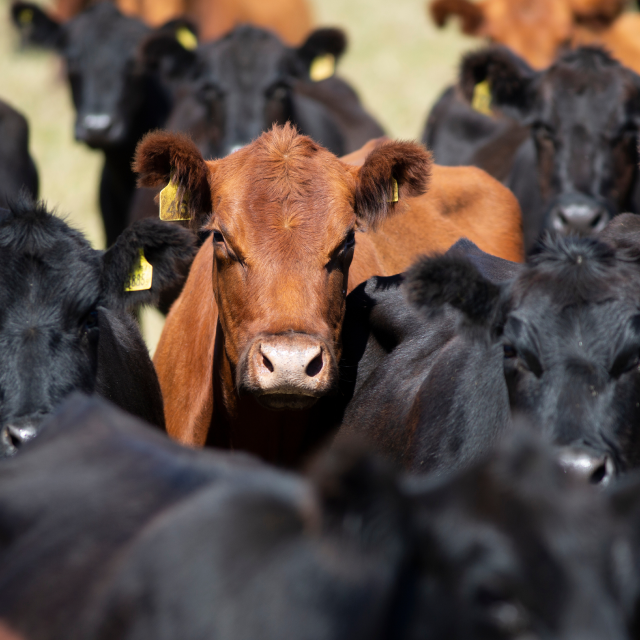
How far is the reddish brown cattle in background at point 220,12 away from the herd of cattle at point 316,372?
11.5 feet

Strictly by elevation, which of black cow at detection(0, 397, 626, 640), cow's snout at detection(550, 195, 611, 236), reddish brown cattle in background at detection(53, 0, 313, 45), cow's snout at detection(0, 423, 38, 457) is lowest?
reddish brown cattle in background at detection(53, 0, 313, 45)

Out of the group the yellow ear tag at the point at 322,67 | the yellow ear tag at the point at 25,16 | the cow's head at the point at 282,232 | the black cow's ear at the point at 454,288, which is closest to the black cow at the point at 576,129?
the yellow ear tag at the point at 322,67

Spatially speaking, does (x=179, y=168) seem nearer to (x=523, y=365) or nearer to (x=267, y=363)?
(x=267, y=363)

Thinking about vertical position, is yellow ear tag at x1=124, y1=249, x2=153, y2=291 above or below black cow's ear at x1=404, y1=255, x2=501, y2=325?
below

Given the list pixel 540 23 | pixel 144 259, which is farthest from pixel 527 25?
pixel 144 259

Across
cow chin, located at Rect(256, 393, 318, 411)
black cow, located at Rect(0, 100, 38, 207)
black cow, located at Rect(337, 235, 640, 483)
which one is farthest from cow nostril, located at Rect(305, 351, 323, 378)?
black cow, located at Rect(0, 100, 38, 207)

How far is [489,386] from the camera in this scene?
399cm

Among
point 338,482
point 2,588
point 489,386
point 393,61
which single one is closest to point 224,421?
point 489,386

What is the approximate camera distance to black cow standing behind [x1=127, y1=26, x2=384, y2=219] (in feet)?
27.1

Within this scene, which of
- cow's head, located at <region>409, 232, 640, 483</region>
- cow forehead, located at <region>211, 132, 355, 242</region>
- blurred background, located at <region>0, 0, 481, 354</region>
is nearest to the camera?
cow's head, located at <region>409, 232, 640, 483</region>

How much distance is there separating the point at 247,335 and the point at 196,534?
2074mm

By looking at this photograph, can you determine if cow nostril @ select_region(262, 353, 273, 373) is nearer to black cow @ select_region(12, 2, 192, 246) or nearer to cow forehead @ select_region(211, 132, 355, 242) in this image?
cow forehead @ select_region(211, 132, 355, 242)

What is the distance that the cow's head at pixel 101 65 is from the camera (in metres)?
8.67

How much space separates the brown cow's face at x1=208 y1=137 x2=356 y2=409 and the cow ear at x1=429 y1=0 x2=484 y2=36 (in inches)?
260
